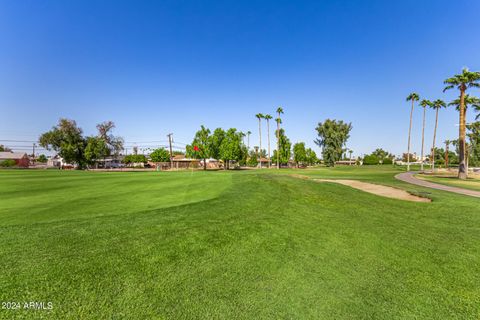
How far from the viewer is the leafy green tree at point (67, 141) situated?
64.8 m

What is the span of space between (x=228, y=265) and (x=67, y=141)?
3140 inches

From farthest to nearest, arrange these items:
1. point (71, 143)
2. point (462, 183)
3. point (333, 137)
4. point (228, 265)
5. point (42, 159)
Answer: point (42, 159)
point (333, 137)
point (71, 143)
point (462, 183)
point (228, 265)

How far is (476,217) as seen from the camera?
8.73m

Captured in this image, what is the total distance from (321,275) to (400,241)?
3417 millimetres

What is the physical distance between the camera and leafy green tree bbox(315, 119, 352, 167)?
8444 cm

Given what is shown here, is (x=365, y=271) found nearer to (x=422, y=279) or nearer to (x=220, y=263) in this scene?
(x=422, y=279)

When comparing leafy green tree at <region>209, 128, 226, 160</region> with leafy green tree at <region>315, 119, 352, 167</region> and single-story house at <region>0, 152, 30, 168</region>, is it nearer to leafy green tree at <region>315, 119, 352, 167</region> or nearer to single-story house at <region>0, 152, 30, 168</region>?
leafy green tree at <region>315, 119, 352, 167</region>

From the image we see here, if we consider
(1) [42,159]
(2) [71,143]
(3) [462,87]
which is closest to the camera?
(3) [462,87]

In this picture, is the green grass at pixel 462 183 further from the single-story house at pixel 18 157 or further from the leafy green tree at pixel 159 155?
the single-story house at pixel 18 157

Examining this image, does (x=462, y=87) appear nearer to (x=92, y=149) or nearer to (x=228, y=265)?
(x=228, y=265)

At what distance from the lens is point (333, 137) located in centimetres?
8406

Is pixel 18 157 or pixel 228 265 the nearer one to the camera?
pixel 228 265

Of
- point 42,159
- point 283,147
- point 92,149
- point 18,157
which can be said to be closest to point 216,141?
point 283,147

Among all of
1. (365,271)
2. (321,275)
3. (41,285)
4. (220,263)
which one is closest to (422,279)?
(365,271)
